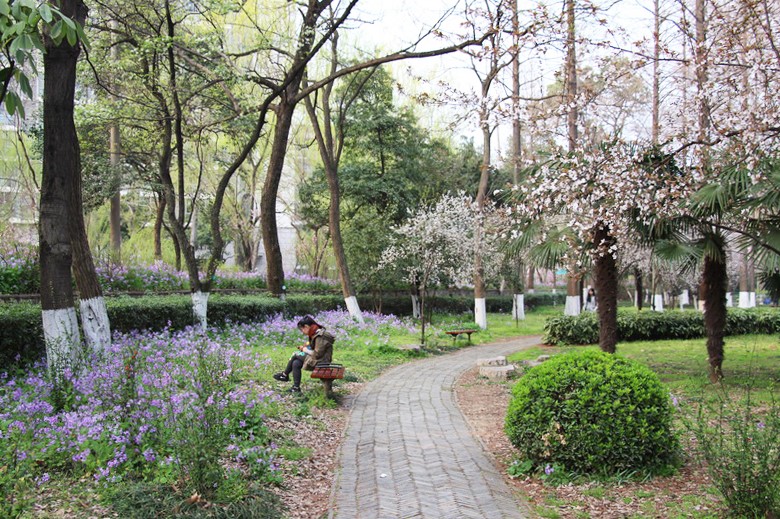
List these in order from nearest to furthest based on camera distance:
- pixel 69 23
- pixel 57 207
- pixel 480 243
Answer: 1. pixel 69 23
2. pixel 57 207
3. pixel 480 243

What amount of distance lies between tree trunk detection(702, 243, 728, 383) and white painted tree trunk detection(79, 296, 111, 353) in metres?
9.49

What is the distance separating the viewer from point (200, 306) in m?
13.4

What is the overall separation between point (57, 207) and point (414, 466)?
5305 mm

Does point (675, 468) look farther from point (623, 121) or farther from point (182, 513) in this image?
point (623, 121)

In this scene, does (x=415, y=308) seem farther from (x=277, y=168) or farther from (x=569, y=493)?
(x=569, y=493)

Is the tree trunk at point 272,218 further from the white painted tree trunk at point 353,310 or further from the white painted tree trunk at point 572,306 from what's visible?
the white painted tree trunk at point 572,306

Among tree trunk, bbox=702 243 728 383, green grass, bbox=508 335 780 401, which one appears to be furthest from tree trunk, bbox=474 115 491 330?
tree trunk, bbox=702 243 728 383

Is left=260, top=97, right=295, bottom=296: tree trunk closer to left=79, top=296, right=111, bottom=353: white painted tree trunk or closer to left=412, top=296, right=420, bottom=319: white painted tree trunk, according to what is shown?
left=79, top=296, right=111, bottom=353: white painted tree trunk

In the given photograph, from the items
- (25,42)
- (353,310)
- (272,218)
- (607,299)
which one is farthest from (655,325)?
(25,42)

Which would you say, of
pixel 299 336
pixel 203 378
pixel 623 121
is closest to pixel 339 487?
pixel 203 378

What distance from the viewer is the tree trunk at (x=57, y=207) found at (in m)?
7.67

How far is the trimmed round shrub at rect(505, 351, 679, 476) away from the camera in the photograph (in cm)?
576

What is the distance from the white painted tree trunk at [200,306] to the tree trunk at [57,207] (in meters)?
5.43

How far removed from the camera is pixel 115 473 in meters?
5.01
